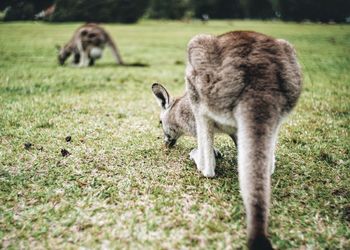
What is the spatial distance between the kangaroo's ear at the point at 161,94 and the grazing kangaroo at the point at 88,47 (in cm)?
654

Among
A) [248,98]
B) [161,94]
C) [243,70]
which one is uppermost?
[243,70]

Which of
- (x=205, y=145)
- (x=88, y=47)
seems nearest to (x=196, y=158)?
(x=205, y=145)

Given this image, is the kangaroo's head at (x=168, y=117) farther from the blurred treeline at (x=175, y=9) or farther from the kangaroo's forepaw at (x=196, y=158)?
the blurred treeline at (x=175, y=9)

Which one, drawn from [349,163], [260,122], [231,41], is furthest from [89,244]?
[349,163]

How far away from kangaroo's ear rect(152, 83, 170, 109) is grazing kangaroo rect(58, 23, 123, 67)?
257 inches

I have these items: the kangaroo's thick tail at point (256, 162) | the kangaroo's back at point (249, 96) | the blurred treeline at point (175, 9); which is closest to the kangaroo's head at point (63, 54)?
the kangaroo's back at point (249, 96)

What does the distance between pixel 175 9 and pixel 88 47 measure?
2890cm

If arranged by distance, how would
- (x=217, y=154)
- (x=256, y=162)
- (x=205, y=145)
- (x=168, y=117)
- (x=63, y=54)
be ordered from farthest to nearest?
(x=63, y=54) < (x=168, y=117) < (x=217, y=154) < (x=205, y=145) < (x=256, y=162)

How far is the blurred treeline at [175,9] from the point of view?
995 inches

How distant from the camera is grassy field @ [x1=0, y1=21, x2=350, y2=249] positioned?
2.60 m

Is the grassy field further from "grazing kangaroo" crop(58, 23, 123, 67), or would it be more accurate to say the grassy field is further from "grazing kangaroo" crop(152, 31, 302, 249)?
"grazing kangaroo" crop(58, 23, 123, 67)

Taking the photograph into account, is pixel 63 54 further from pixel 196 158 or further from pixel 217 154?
pixel 196 158

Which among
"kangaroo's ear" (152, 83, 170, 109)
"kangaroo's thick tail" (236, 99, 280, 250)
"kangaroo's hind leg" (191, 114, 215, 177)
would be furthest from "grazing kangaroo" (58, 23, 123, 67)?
"kangaroo's thick tail" (236, 99, 280, 250)

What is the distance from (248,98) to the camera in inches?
108
